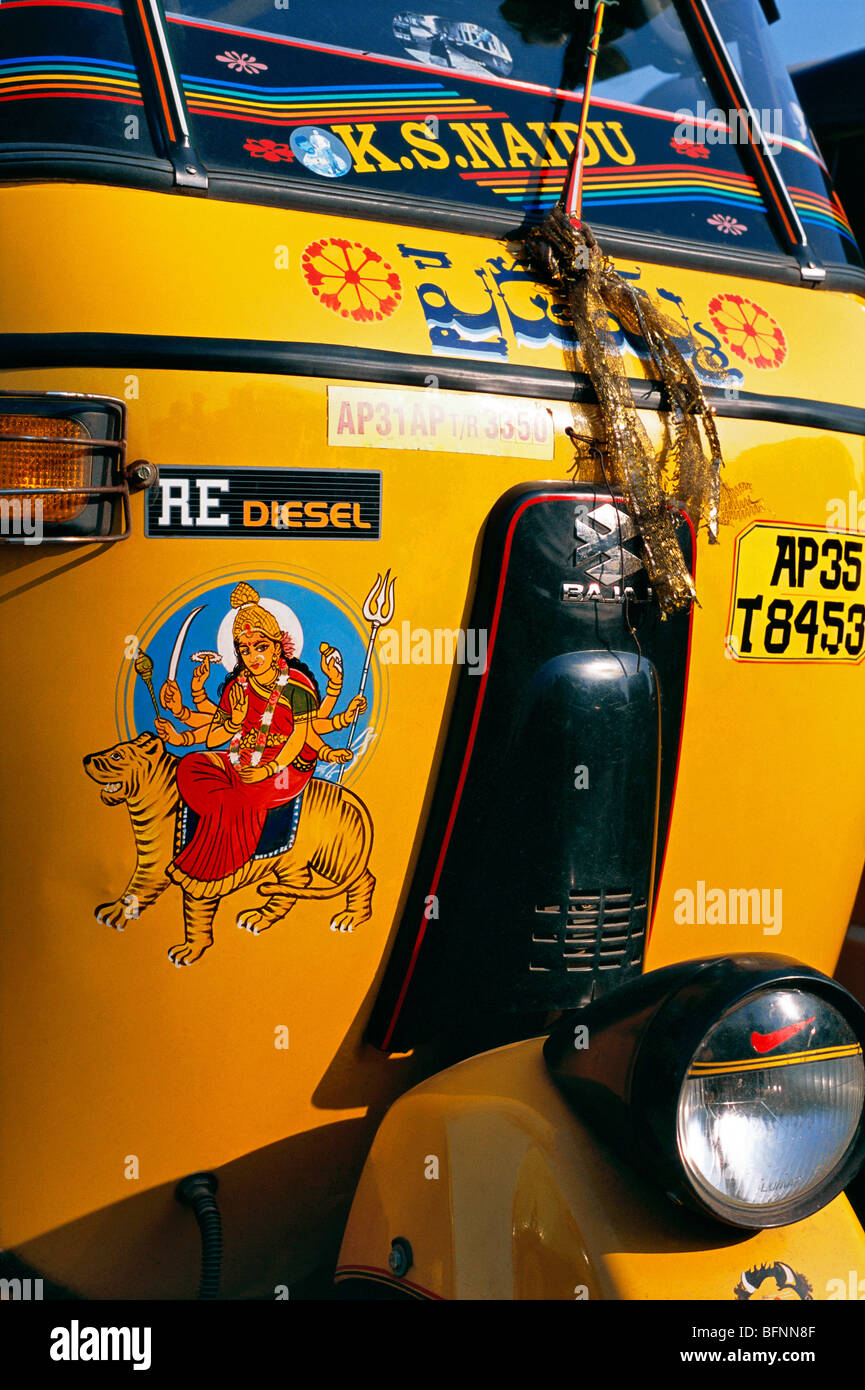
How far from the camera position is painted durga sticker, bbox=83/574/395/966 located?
6.04 ft

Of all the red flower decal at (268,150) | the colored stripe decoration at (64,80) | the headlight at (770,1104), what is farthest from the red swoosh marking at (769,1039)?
the colored stripe decoration at (64,80)

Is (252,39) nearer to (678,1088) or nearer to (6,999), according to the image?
(6,999)

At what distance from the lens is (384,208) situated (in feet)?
6.59

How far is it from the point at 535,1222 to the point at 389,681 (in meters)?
0.86

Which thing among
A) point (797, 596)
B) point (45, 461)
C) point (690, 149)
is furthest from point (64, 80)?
point (797, 596)

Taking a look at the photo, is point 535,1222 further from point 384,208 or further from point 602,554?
point 384,208

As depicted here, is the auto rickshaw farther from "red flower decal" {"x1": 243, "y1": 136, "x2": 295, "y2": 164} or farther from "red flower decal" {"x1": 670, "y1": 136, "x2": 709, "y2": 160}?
"red flower decal" {"x1": 670, "y1": 136, "x2": 709, "y2": 160}

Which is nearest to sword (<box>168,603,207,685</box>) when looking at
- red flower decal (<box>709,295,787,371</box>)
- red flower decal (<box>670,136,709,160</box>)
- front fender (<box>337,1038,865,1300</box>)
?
front fender (<box>337,1038,865,1300</box>)

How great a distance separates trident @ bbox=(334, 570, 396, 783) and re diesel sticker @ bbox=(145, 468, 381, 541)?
0.27 ft

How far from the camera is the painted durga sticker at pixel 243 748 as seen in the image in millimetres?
1840

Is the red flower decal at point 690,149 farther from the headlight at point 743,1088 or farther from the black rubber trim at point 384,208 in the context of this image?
the headlight at point 743,1088

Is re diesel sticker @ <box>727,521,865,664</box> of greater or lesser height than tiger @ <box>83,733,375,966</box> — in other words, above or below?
above
